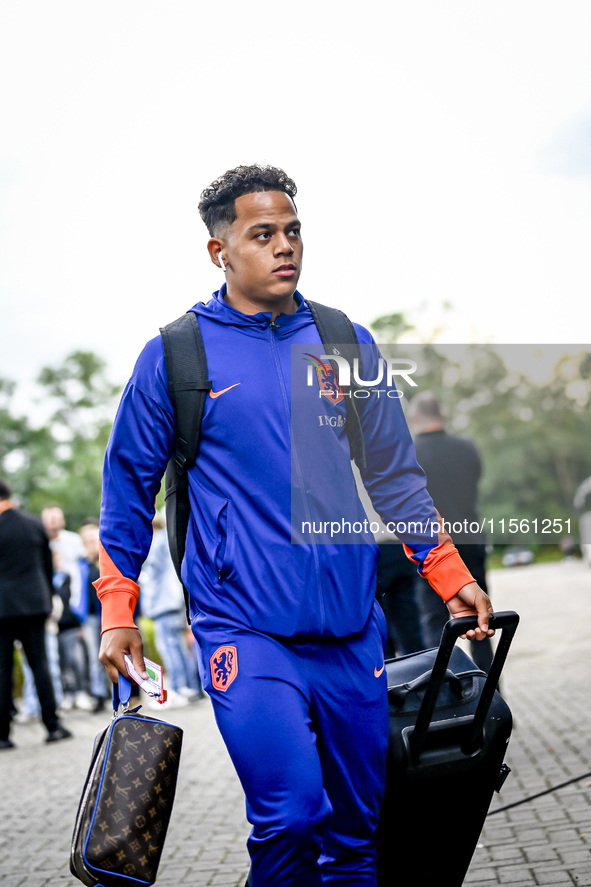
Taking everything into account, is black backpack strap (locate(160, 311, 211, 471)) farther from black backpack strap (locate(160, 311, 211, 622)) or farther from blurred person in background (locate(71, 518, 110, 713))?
blurred person in background (locate(71, 518, 110, 713))

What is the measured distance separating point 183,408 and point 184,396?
3 centimetres

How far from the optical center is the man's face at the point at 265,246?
9.67 feet

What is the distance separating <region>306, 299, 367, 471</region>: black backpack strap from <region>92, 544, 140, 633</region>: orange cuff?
0.83 metres

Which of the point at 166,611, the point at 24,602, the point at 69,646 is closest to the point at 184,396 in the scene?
the point at 24,602

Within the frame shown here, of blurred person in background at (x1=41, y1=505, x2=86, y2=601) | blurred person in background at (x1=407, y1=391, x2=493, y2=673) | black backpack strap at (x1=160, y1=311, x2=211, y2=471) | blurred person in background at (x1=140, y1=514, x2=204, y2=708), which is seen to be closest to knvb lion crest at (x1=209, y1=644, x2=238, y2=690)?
black backpack strap at (x1=160, y1=311, x2=211, y2=471)

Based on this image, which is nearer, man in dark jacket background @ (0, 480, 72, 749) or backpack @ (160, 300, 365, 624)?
backpack @ (160, 300, 365, 624)

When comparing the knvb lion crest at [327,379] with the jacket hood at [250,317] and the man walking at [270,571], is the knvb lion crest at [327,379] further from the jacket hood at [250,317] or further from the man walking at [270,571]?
the jacket hood at [250,317]

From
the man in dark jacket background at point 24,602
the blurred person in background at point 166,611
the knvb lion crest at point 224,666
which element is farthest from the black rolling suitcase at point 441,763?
the blurred person in background at point 166,611

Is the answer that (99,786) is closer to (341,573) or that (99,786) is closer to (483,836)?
(341,573)

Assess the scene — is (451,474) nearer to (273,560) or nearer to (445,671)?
(445,671)

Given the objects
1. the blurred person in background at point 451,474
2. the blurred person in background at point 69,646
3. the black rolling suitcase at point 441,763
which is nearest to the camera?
the black rolling suitcase at point 441,763

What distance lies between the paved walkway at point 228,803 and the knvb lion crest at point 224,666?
1892mm

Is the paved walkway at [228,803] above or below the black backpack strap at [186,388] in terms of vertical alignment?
below

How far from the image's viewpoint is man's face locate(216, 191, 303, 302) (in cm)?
295
